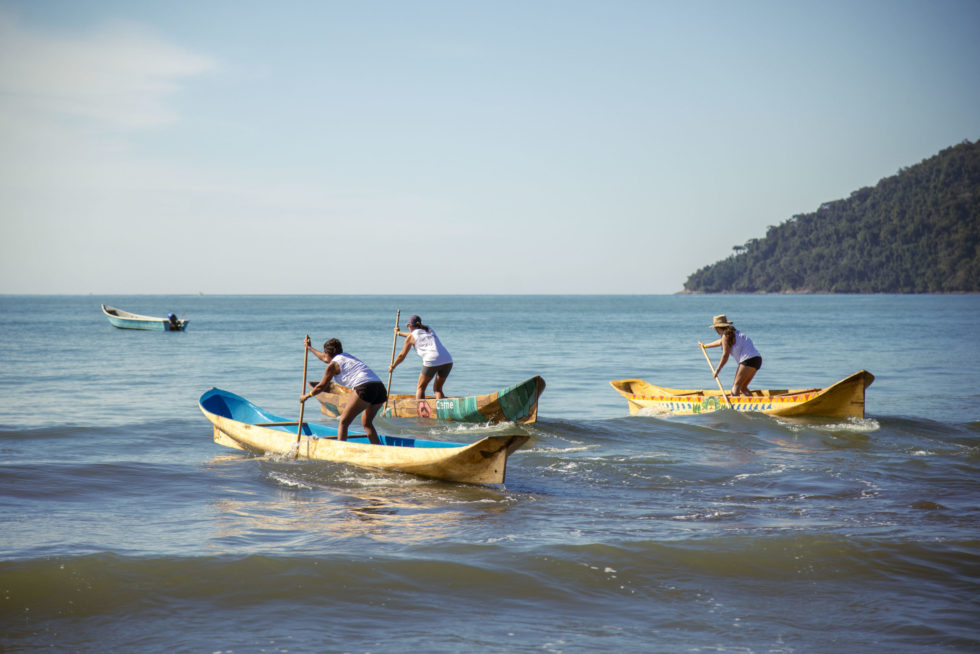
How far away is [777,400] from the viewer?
50.1 feet

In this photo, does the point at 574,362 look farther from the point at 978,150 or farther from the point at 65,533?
the point at 978,150

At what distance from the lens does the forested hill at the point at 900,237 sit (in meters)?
161

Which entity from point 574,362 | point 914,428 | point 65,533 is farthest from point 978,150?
point 65,533

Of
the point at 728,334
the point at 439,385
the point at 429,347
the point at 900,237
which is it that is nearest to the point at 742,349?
the point at 728,334

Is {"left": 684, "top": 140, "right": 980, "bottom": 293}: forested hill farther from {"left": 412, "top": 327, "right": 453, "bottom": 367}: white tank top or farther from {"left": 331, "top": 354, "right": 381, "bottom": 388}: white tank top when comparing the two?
{"left": 331, "top": 354, "right": 381, "bottom": 388}: white tank top

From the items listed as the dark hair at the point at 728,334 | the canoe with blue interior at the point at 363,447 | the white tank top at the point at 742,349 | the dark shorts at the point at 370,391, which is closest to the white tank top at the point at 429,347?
the canoe with blue interior at the point at 363,447

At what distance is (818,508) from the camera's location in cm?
909

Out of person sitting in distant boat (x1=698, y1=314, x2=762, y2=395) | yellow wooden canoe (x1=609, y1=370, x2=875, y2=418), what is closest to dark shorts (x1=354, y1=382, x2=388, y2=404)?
person sitting in distant boat (x1=698, y1=314, x2=762, y2=395)

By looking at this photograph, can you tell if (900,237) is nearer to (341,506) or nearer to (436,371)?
(436,371)

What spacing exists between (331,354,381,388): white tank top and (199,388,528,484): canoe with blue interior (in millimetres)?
836

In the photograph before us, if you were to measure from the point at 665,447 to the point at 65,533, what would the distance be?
29.3ft

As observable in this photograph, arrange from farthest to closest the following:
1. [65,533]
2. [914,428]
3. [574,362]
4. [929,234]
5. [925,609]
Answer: [929,234], [574,362], [914,428], [65,533], [925,609]

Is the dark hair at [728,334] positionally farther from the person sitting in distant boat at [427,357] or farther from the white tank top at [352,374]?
the white tank top at [352,374]

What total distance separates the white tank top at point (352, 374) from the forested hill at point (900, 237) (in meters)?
176
